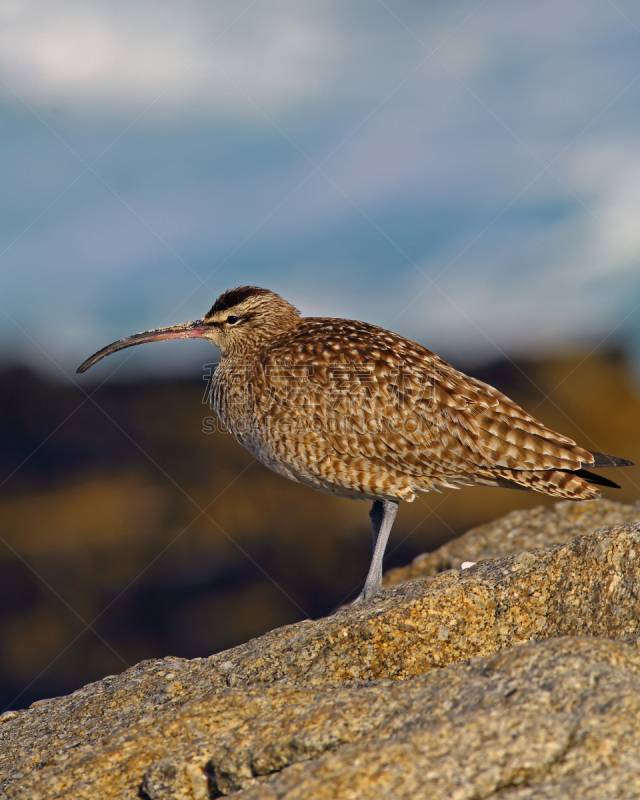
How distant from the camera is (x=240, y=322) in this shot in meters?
10.2

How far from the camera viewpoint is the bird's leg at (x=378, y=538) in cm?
838

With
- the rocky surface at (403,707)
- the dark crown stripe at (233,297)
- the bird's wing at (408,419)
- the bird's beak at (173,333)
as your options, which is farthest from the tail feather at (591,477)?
the bird's beak at (173,333)

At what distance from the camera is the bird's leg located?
8375 millimetres

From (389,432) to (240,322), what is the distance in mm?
2971

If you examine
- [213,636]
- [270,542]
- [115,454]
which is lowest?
[213,636]

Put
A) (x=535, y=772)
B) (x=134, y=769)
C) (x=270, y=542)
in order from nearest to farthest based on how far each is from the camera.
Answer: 1. (x=535, y=772)
2. (x=134, y=769)
3. (x=270, y=542)

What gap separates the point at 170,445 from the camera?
24.8 meters

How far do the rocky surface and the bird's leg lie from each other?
94 cm

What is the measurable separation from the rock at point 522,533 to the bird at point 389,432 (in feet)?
10.6

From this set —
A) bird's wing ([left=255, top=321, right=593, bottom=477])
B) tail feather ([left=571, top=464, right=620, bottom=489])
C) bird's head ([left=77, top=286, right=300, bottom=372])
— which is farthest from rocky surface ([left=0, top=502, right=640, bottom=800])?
bird's head ([left=77, top=286, right=300, bottom=372])

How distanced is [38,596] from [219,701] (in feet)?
56.4

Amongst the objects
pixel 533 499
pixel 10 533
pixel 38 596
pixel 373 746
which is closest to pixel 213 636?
pixel 38 596

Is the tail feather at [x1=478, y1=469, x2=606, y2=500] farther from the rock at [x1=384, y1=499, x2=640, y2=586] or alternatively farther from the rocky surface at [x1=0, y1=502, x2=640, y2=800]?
the rock at [x1=384, y1=499, x2=640, y2=586]

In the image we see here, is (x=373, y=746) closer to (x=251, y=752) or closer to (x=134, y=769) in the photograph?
(x=251, y=752)
